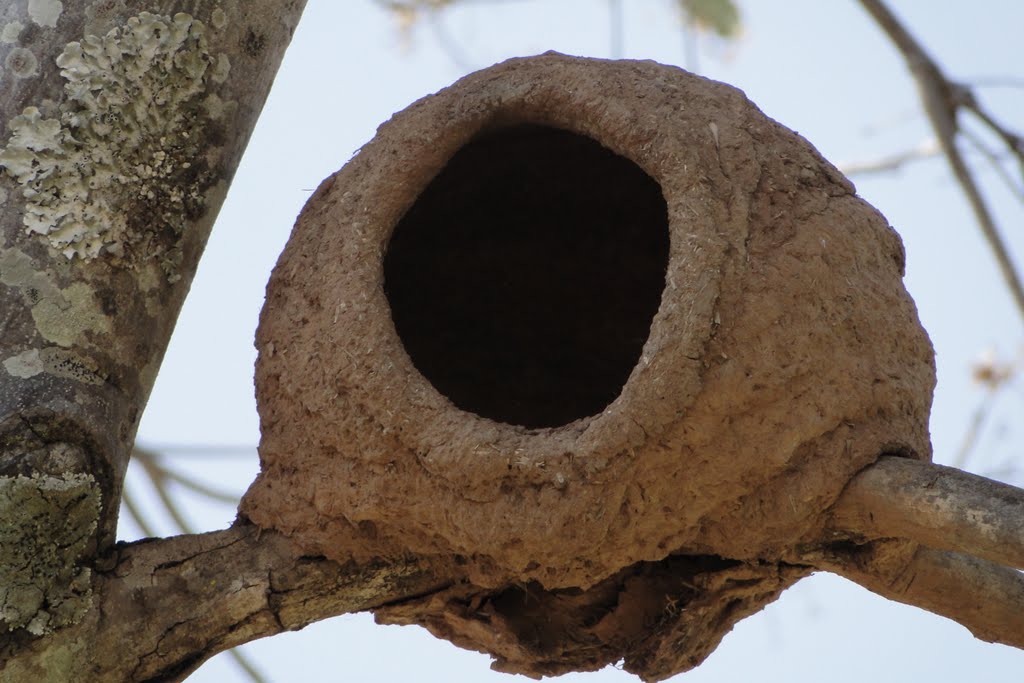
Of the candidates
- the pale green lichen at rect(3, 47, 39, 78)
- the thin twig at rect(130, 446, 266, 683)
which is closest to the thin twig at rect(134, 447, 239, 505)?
the thin twig at rect(130, 446, 266, 683)

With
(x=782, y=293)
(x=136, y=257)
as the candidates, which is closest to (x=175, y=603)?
(x=136, y=257)

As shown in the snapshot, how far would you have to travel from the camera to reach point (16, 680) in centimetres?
269

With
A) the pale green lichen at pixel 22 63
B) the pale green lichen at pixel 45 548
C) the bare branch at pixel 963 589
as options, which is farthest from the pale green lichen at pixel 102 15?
the bare branch at pixel 963 589

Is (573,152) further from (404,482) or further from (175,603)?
(175,603)

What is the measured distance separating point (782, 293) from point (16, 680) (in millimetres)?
1676

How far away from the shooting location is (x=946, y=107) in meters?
4.95

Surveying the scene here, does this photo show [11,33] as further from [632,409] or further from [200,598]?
[632,409]

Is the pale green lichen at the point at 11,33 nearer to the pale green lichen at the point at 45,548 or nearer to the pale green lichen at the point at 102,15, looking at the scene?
the pale green lichen at the point at 102,15

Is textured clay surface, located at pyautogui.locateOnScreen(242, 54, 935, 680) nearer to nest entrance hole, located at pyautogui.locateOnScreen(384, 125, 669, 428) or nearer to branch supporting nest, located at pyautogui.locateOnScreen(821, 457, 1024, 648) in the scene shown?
branch supporting nest, located at pyautogui.locateOnScreen(821, 457, 1024, 648)

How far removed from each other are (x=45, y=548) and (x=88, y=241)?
A: 2.02ft

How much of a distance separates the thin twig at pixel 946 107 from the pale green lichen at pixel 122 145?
8.99 ft

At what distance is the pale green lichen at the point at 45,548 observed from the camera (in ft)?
8.75

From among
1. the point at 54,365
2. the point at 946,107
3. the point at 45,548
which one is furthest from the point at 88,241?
the point at 946,107

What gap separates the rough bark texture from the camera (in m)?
2.72
